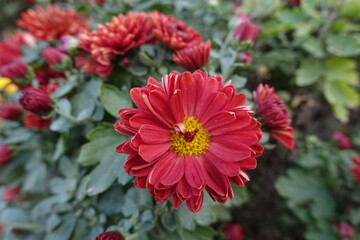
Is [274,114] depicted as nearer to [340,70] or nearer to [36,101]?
[36,101]

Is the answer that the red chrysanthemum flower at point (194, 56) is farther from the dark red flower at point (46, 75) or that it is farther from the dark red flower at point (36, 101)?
the dark red flower at point (46, 75)

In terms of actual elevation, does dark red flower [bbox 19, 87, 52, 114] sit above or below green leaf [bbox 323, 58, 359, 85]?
above

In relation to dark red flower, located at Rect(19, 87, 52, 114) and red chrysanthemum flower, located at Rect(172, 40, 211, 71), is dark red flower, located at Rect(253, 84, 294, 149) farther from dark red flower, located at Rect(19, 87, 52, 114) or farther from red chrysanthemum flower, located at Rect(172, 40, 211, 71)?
dark red flower, located at Rect(19, 87, 52, 114)

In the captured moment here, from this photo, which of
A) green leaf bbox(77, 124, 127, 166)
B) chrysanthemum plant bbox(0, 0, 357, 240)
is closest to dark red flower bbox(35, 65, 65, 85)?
chrysanthemum plant bbox(0, 0, 357, 240)

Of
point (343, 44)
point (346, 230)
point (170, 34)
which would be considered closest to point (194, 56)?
point (170, 34)

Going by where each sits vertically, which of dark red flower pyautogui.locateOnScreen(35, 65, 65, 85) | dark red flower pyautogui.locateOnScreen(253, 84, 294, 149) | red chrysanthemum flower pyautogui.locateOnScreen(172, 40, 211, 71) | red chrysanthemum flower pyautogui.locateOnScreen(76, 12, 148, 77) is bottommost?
dark red flower pyautogui.locateOnScreen(253, 84, 294, 149)

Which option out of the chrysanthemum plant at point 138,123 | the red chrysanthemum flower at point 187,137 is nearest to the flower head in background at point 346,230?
the chrysanthemum plant at point 138,123

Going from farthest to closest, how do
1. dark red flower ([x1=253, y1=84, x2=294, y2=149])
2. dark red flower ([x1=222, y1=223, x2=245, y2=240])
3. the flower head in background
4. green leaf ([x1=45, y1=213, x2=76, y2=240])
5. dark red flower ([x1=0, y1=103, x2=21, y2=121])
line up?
dark red flower ([x1=222, y1=223, x2=245, y2=240]), the flower head in background, dark red flower ([x1=0, y1=103, x2=21, y2=121]), green leaf ([x1=45, y1=213, x2=76, y2=240]), dark red flower ([x1=253, y1=84, x2=294, y2=149])
